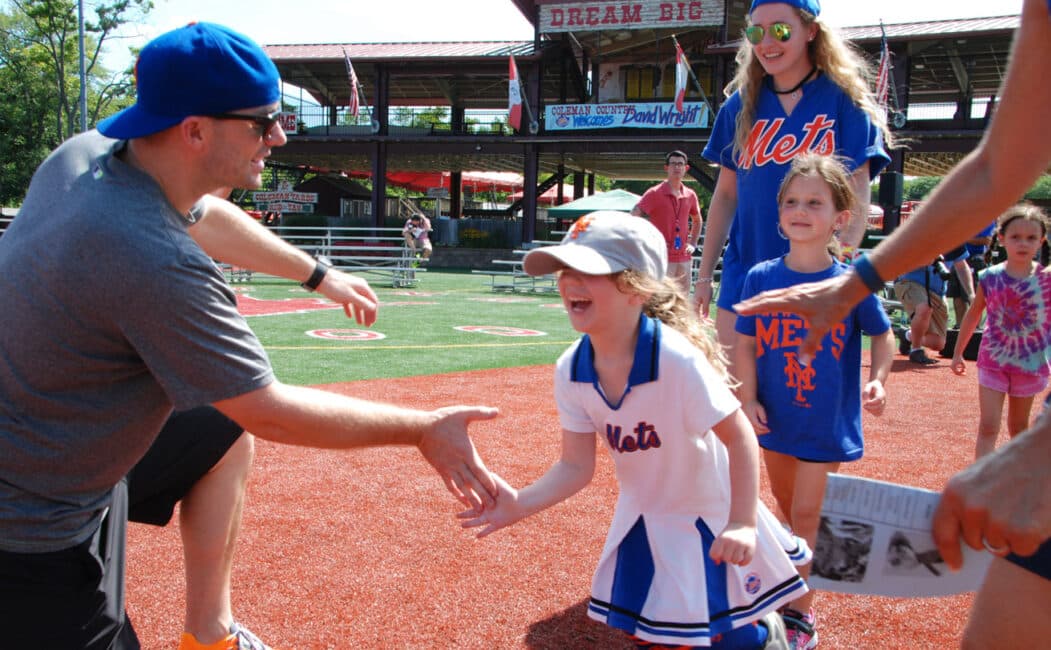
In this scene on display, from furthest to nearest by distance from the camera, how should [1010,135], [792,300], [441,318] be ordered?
1. [441,318]
2. [792,300]
3. [1010,135]

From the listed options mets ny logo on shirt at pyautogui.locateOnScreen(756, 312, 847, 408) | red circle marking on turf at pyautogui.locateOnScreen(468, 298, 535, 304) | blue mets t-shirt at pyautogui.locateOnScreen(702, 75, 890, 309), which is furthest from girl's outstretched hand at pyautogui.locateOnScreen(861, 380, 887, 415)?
red circle marking on turf at pyautogui.locateOnScreen(468, 298, 535, 304)

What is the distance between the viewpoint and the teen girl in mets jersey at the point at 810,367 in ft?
10.4

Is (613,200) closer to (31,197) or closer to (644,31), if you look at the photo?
(644,31)

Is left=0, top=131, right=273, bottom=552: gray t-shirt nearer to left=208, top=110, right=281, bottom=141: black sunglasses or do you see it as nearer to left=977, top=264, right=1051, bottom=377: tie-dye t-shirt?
left=208, top=110, right=281, bottom=141: black sunglasses

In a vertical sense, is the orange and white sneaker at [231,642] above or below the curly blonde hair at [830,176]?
below

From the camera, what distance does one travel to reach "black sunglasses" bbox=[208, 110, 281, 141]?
7.14ft

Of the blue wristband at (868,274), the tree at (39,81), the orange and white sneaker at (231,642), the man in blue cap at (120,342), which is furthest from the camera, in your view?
the tree at (39,81)

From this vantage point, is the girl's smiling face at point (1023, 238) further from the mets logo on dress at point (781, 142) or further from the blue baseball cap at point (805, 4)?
the blue baseball cap at point (805, 4)

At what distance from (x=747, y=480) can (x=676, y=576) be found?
13.5 inches

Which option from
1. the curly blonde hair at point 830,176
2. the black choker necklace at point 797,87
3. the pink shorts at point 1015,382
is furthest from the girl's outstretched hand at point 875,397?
the pink shorts at point 1015,382

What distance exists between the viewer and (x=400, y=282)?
2184 centimetres

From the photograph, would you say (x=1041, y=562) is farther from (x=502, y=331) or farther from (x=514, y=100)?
(x=514, y=100)

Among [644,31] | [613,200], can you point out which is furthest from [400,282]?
[644,31]

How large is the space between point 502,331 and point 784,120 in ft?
30.3
